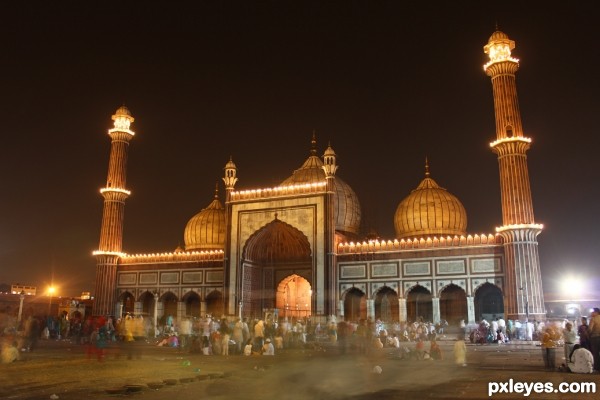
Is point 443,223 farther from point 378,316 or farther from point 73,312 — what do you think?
point 73,312

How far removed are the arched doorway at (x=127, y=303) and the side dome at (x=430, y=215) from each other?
17.8m

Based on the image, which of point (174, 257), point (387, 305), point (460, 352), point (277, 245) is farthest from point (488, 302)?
point (174, 257)

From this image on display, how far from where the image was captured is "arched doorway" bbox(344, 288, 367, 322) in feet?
99.4

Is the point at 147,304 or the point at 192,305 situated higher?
the point at 147,304

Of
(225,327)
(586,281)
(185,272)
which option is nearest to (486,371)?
(225,327)

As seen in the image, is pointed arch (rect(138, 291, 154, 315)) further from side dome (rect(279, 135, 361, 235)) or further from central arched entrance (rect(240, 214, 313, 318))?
side dome (rect(279, 135, 361, 235))

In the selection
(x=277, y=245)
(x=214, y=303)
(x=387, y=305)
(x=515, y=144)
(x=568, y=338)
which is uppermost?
(x=515, y=144)

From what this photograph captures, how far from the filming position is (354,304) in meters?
30.6

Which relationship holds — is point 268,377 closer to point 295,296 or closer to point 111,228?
point 295,296

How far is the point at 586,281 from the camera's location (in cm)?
3506

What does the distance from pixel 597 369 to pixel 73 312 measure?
3771 cm

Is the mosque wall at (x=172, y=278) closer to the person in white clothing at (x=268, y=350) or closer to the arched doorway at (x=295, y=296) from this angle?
the arched doorway at (x=295, y=296)

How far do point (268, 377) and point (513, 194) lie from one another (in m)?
18.9

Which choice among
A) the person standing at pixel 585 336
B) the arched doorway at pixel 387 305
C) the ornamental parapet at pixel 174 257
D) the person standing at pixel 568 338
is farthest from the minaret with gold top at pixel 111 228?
the person standing at pixel 585 336
